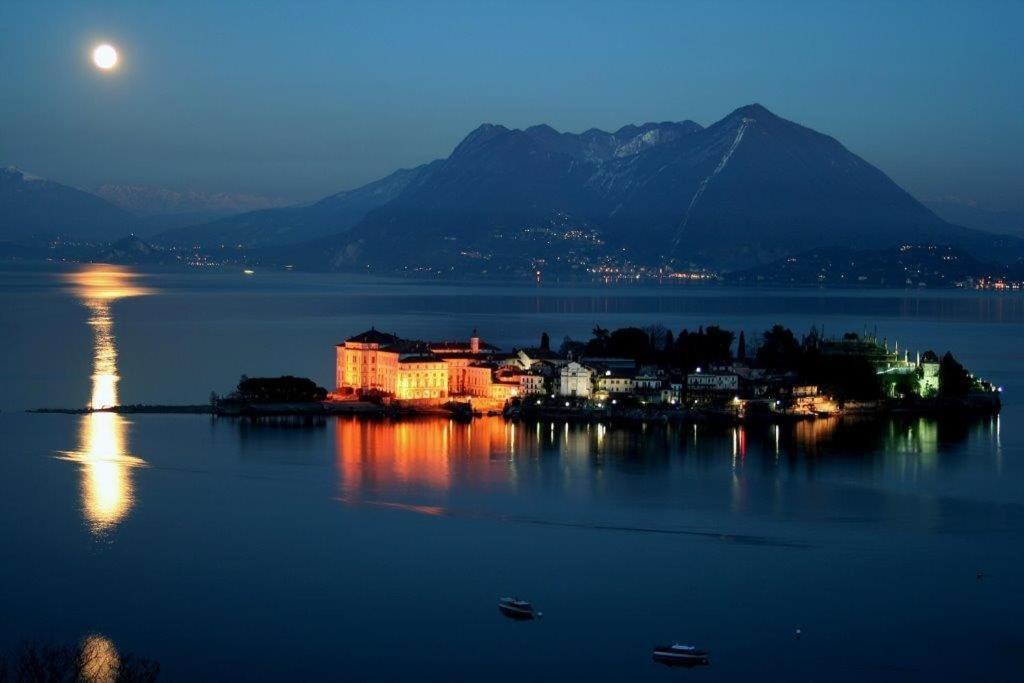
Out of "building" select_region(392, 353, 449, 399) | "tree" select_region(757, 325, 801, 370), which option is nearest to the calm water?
"building" select_region(392, 353, 449, 399)

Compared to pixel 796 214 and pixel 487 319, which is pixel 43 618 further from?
pixel 796 214

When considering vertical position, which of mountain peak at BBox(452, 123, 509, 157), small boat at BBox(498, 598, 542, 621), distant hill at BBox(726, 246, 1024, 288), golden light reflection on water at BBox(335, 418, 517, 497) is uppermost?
mountain peak at BBox(452, 123, 509, 157)

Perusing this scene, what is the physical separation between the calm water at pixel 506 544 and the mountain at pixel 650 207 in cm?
6842

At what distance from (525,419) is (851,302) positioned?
33.6 m

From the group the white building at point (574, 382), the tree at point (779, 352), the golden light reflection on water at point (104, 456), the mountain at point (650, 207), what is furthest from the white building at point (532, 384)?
the mountain at point (650, 207)

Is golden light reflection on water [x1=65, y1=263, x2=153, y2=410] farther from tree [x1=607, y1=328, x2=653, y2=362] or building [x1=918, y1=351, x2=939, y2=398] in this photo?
building [x1=918, y1=351, x2=939, y2=398]

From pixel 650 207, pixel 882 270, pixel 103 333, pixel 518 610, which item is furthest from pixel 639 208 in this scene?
pixel 518 610

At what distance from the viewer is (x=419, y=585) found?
8.39 m

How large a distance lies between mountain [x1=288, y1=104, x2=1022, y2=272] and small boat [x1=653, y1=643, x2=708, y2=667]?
75.0 m

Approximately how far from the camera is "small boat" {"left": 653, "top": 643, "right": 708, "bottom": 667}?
23.2ft

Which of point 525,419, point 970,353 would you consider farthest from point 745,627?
point 970,353

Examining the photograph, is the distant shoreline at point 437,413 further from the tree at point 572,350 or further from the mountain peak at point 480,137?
the mountain peak at point 480,137

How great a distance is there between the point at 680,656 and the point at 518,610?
A: 997mm

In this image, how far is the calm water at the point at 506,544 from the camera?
733 centimetres
